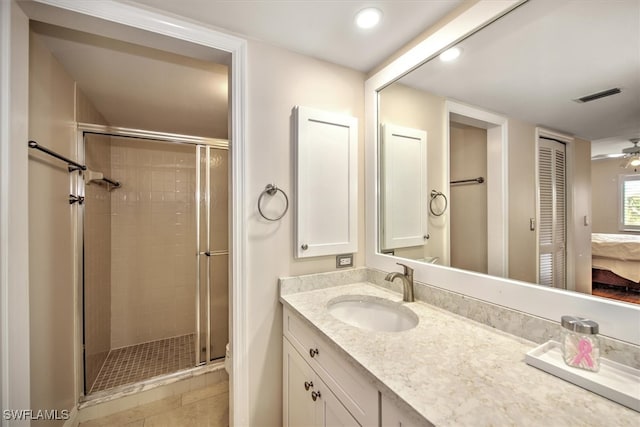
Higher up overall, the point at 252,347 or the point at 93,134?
the point at 93,134

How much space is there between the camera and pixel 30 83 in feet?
3.80

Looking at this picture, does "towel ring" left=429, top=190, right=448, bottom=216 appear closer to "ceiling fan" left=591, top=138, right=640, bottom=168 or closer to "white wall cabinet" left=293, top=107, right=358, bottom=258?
"white wall cabinet" left=293, top=107, right=358, bottom=258

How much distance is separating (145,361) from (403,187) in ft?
8.82

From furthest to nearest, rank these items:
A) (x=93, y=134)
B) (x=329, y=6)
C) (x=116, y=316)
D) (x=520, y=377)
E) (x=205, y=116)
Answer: (x=116, y=316) → (x=205, y=116) → (x=93, y=134) → (x=329, y=6) → (x=520, y=377)

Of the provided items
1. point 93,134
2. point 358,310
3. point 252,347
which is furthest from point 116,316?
point 358,310

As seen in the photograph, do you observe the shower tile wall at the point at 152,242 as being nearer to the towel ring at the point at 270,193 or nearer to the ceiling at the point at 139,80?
the ceiling at the point at 139,80

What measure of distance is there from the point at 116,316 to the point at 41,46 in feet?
7.72

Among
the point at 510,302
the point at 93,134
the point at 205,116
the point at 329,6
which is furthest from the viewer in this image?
the point at 205,116

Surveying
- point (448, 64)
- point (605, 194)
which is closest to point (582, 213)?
point (605, 194)

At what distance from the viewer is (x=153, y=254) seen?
8.80ft

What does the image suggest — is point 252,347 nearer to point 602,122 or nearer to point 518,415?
point 518,415

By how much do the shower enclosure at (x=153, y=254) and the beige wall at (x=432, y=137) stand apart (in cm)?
168

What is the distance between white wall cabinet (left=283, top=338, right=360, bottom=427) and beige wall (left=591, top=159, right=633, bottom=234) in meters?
1.00

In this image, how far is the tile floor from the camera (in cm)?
164
